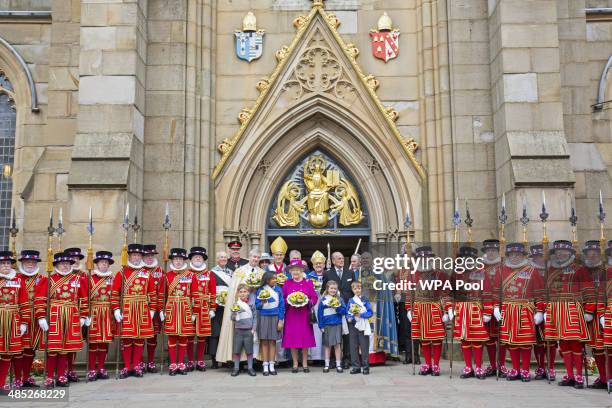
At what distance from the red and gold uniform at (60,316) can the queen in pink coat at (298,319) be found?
311cm

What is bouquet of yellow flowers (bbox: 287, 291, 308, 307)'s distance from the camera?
37.6ft

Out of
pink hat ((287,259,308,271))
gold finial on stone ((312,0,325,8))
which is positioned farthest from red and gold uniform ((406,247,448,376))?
gold finial on stone ((312,0,325,8))

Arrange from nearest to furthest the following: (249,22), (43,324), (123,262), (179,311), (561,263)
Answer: (43,324), (561,263), (179,311), (123,262), (249,22)

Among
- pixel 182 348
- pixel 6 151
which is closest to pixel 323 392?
pixel 182 348

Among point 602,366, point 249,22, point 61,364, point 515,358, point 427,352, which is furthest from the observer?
point 249,22

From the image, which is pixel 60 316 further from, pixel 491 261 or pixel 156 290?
pixel 491 261

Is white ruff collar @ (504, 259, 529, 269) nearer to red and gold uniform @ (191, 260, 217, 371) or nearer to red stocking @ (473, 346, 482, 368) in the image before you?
red stocking @ (473, 346, 482, 368)

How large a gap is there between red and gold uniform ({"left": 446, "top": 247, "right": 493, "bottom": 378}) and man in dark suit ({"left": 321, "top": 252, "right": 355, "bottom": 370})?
5.52 ft

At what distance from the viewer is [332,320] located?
11633 mm

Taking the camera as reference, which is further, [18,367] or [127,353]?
[127,353]

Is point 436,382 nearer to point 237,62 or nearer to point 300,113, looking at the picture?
point 300,113

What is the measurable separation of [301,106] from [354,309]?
505cm

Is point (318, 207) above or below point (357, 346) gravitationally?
above

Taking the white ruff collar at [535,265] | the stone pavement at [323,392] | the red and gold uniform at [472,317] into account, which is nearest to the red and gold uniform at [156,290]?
the stone pavement at [323,392]
